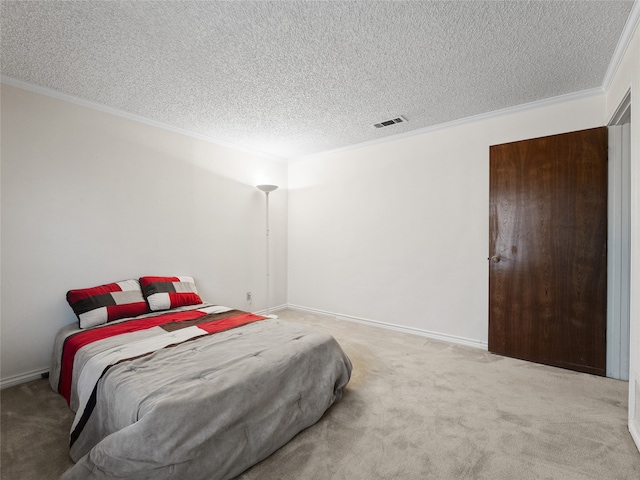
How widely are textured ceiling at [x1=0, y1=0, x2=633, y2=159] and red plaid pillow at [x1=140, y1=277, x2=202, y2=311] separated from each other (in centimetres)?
175

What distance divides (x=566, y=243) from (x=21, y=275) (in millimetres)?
4692

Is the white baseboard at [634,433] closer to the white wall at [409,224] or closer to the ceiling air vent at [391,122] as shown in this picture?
the white wall at [409,224]

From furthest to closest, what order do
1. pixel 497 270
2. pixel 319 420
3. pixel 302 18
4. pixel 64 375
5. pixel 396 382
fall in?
1. pixel 497 270
2. pixel 396 382
3. pixel 64 375
4. pixel 319 420
5. pixel 302 18

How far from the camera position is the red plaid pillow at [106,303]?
2533 mm

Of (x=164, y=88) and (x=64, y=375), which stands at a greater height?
(x=164, y=88)

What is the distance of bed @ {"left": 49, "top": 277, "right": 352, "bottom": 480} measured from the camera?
1301 millimetres

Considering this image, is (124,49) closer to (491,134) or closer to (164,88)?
(164,88)

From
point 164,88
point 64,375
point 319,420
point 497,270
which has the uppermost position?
point 164,88

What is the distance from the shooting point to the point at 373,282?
399 cm

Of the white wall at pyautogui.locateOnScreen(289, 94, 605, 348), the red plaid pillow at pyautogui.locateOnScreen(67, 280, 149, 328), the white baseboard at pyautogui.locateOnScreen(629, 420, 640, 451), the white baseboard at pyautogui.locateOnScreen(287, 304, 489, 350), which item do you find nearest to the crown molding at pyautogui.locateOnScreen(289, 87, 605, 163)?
the white wall at pyautogui.locateOnScreen(289, 94, 605, 348)

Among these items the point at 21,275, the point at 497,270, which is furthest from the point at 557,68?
the point at 21,275

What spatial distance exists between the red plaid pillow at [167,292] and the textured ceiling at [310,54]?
5.75ft

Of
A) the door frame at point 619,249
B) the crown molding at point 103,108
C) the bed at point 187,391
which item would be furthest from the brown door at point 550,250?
the crown molding at point 103,108

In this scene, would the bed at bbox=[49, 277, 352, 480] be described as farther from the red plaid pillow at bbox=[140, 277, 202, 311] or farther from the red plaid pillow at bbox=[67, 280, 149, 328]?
the red plaid pillow at bbox=[140, 277, 202, 311]
